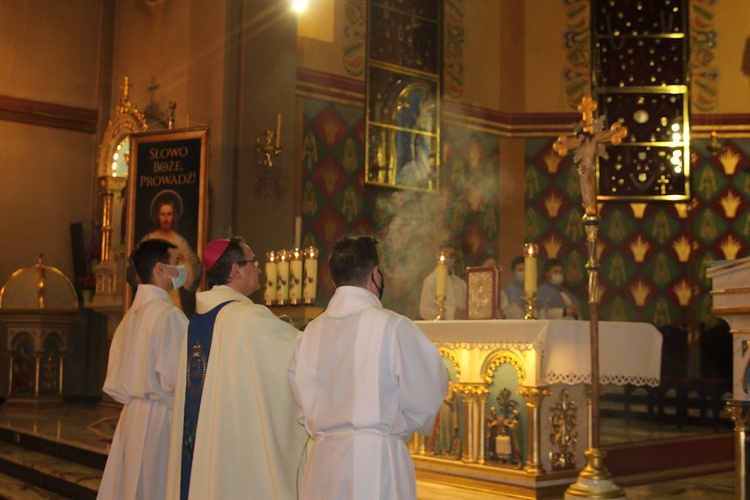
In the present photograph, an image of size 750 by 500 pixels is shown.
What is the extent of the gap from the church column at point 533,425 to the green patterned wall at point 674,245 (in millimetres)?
5360

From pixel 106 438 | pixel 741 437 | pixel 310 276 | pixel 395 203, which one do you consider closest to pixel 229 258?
pixel 741 437

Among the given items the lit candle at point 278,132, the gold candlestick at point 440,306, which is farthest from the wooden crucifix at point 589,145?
the lit candle at point 278,132

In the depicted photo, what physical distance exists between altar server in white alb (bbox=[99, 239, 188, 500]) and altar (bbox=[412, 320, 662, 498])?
236cm

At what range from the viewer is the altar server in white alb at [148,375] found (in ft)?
13.8

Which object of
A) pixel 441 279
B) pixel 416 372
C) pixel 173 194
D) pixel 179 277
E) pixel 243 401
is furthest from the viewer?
pixel 173 194

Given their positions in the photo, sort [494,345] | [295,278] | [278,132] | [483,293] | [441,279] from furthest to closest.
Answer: [278,132] → [441,279] → [483,293] → [295,278] → [494,345]

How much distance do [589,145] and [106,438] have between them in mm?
4110

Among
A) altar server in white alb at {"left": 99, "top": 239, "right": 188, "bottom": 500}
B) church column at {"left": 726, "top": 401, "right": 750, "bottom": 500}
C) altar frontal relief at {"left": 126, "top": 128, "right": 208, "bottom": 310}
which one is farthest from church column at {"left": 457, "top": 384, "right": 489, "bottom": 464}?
altar frontal relief at {"left": 126, "top": 128, "right": 208, "bottom": 310}

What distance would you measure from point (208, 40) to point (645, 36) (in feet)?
16.8

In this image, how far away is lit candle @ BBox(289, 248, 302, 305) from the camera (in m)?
6.43

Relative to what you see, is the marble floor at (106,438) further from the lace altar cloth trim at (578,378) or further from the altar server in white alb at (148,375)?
the altar server in white alb at (148,375)

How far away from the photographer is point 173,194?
900 centimetres

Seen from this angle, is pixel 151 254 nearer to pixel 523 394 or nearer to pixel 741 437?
pixel 741 437

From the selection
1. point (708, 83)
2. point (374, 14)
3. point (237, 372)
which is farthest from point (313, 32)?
point (237, 372)
